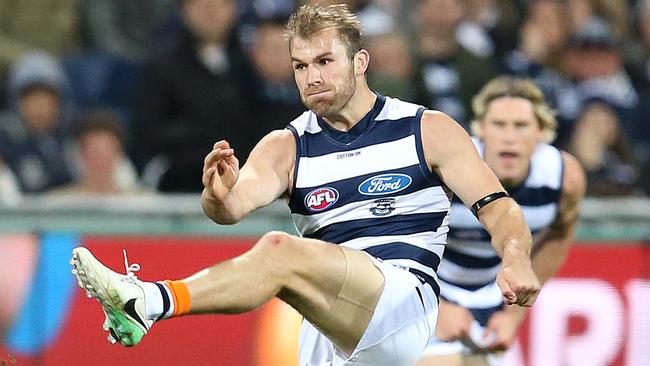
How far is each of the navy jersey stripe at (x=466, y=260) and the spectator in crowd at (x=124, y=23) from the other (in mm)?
4539

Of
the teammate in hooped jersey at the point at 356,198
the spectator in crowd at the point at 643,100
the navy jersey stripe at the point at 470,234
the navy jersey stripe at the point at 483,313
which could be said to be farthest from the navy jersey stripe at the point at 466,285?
the spectator in crowd at the point at 643,100

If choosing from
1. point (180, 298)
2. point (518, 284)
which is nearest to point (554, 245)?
point (518, 284)

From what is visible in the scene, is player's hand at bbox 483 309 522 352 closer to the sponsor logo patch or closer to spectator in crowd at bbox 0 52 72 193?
the sponsor logo patch

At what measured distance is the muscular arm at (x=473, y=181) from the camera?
538 centimetres

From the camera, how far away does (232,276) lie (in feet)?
16.4

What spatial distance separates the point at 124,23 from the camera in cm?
1097

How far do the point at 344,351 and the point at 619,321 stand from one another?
319 centimetres

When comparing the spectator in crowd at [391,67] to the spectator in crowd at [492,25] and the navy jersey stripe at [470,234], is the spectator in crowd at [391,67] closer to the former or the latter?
the spectator in crowd at [492,25]

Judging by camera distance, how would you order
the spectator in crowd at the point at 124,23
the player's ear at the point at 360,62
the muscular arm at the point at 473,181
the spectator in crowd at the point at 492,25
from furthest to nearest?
1. the spectator in crowd at the point at 492,25
2. the spectator in crowd at the point at 124,23
3. the player's ear at the point at 360,62
4. the muscular arm at the point at 473,181

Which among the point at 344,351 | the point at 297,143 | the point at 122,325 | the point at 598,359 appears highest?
the point at 297,143

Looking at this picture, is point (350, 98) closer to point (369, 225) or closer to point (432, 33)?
point (369, 225)

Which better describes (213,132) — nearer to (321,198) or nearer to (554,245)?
(554,245)

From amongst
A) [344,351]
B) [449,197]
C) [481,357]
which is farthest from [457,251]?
[344,351]

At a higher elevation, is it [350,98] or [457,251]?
[350,98]
